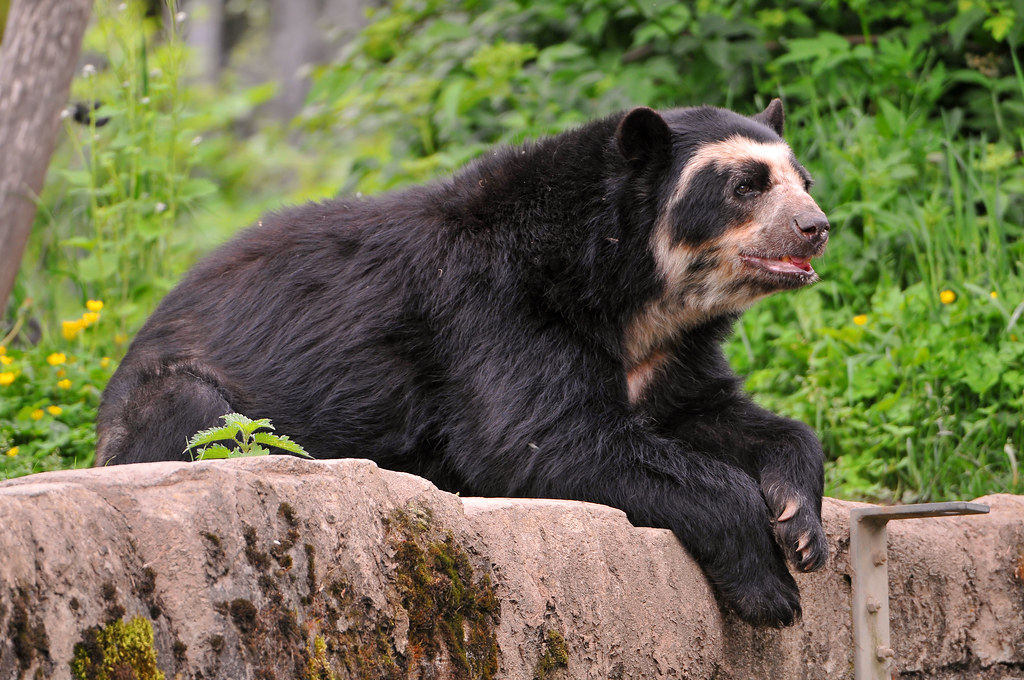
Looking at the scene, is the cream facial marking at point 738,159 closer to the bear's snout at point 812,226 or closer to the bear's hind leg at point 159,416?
the bear's snout at point 812,226

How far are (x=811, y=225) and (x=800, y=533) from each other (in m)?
1.07

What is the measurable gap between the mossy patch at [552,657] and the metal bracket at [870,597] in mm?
1130

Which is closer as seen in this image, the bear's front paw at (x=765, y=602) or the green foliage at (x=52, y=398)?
the bear's front paw at (x=765, y=602)

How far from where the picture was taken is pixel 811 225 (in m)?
3.80

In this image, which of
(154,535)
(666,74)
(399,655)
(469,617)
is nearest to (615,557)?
(469,617)

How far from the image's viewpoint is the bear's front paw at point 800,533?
3.23 metres

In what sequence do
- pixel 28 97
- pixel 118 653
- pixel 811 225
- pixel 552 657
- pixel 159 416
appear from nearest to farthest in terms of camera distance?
pixel 118 653 < pixel 552 657 < pixel 159 416 < pixel 811 225 < pixel 28 97

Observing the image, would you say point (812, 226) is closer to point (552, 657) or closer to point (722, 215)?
point (722, 215)

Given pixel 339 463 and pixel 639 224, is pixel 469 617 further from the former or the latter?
pixel 639 224

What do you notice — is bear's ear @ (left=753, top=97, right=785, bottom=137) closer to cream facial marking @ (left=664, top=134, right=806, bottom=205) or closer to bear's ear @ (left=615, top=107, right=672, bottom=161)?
cream facial marking @ (left=664, top=134, right=806, bottom=205)

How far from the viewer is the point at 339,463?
7.81 feet

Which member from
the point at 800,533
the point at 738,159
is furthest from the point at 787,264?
the point at 800,533

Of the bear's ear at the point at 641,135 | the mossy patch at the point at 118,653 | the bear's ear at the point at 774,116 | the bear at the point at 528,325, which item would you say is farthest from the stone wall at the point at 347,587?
the bear's ear at the point at 774,116

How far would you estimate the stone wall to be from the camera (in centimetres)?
187
